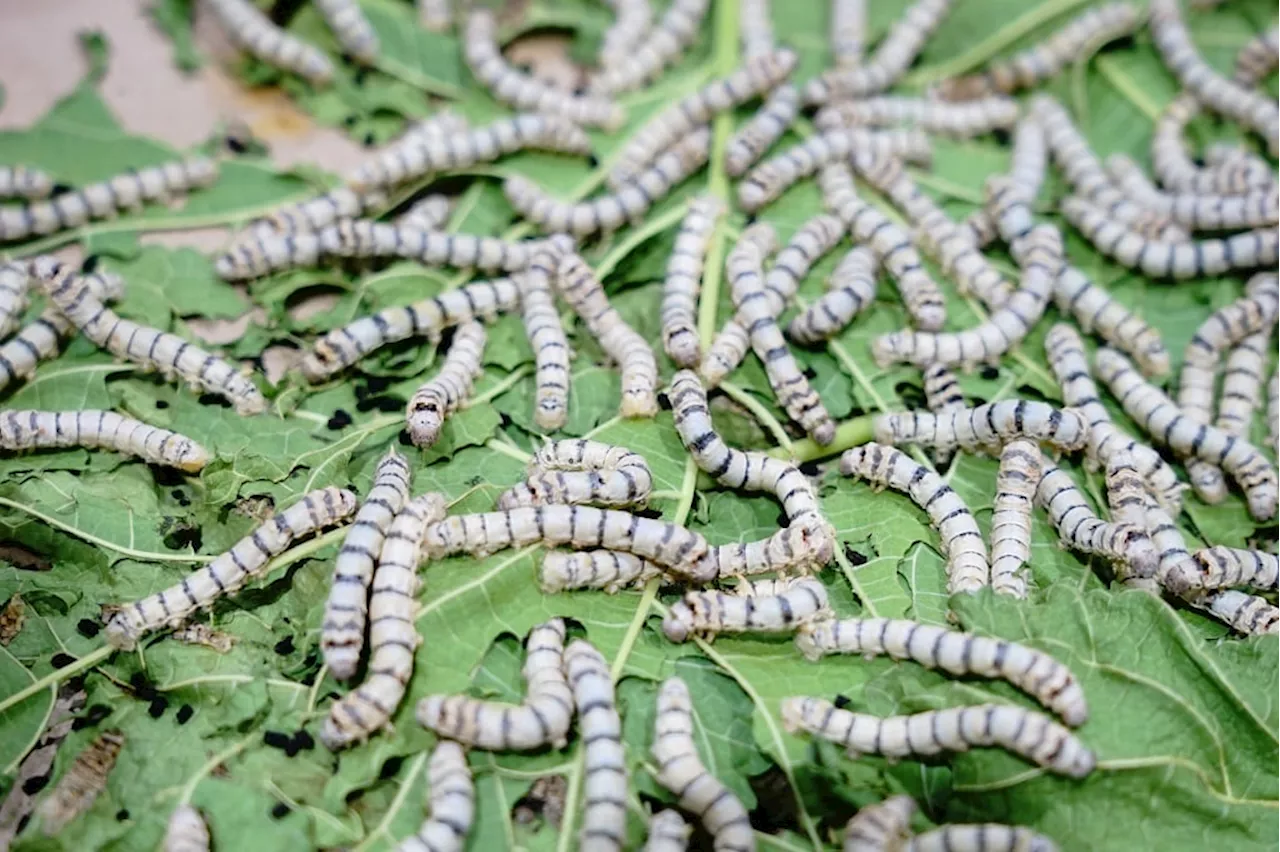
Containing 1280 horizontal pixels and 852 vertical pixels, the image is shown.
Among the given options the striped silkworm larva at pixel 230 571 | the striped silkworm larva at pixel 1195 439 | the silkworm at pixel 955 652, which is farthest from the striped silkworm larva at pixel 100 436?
the striped silkworm larva at pixel 1195 439

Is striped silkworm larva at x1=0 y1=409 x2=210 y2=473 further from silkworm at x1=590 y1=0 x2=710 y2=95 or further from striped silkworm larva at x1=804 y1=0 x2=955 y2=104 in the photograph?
striped silkworm larva at x1=804 y1=0 x2=955 y2=104

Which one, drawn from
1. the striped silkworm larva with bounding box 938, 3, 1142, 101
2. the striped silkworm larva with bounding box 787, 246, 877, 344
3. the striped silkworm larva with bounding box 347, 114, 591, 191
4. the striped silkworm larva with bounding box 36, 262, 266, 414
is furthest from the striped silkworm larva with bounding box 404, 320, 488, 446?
the striped silkworm larva with bounding box 938, 3, 1142, 101

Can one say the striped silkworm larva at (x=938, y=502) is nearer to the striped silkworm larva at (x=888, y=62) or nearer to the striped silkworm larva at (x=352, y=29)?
the striped silkworm larva at (x=888, y=62)

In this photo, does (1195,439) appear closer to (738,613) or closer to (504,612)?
(738,613)

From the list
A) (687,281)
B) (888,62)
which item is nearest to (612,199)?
(687,281)

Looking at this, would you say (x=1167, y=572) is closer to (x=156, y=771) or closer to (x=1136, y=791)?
(x=1136, y=791)

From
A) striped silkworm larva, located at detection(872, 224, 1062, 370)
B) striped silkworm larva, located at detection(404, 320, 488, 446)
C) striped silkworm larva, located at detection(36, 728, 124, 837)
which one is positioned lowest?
striped silkworm larva, located at detection(36, 728, 124, 837)

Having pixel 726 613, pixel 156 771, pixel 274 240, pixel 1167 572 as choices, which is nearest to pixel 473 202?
pixel 274 240
